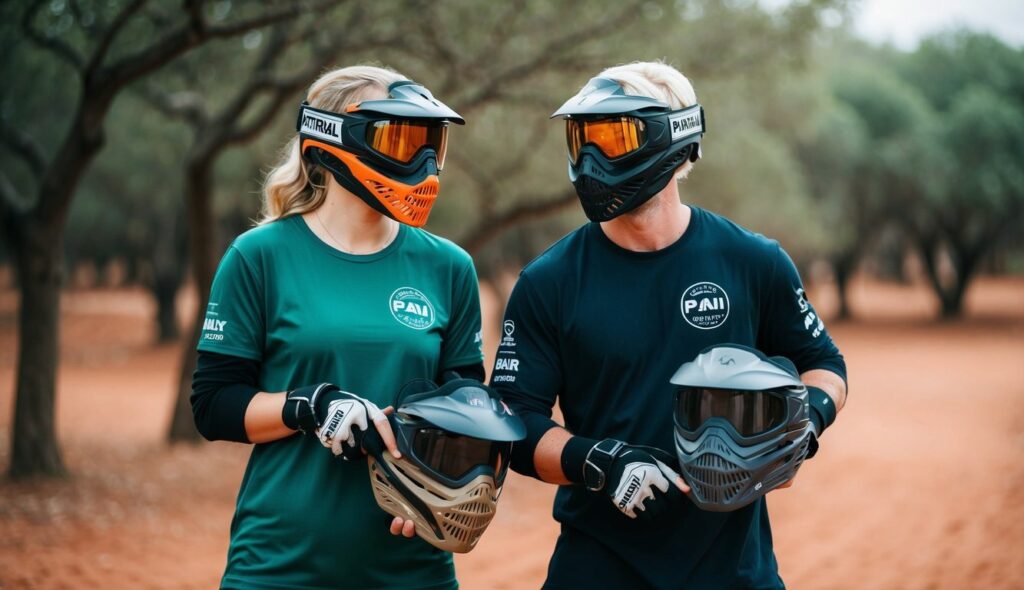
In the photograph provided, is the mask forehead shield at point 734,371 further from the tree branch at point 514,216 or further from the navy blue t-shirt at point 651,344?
the tree branch at point 514,216

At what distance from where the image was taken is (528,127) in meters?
14.5

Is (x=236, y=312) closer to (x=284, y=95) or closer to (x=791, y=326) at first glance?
(x=791, y=326)

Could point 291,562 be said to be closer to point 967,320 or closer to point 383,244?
point 383,244

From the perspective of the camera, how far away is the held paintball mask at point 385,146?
301 cm

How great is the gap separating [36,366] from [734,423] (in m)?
9.61

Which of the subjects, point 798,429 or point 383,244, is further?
point 383,244

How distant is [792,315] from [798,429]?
47 cm

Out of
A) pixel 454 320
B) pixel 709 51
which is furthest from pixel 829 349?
pixel 709 51

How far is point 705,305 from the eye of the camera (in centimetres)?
293

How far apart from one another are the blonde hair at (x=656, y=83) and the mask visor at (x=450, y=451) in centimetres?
111

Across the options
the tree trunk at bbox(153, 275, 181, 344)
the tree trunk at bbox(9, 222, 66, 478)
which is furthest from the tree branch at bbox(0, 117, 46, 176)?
the tree trunk at bbox(153, 275, 181, 344)

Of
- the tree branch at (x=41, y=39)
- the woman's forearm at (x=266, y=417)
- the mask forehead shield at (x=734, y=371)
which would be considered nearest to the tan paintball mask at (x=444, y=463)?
the woman's forearm at (x=266, y=417)

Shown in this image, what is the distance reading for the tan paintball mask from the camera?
2.67 m

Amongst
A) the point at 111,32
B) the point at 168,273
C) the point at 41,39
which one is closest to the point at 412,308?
the point at 111,32
